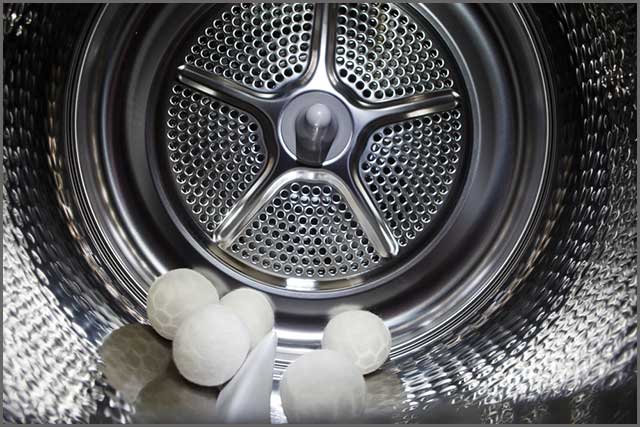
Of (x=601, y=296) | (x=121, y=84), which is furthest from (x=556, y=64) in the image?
(x=121, y=84)

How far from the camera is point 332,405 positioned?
0.69 meters

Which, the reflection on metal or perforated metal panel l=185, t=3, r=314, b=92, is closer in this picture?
the reflection on metal

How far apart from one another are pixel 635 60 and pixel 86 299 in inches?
29.2

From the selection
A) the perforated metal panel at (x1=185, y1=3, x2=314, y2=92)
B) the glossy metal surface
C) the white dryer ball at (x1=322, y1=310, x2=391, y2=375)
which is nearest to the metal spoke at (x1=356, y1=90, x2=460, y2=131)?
the glossy metal surface

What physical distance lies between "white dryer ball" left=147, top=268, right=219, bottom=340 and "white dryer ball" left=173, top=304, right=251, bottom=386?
0.12 ft

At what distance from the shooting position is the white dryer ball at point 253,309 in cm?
81

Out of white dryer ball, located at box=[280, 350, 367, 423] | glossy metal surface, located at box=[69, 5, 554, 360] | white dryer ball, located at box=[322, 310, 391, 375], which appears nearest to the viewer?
white dryer ball, located at box=[280, 350, 367, 423]

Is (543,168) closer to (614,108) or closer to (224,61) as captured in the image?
(614,108)

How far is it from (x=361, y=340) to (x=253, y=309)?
0.15 meters

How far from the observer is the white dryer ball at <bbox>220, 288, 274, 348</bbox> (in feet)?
2.65

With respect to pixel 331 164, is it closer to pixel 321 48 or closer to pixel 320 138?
pixel 320 138

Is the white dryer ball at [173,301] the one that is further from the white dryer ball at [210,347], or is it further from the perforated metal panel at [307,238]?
the perforated metal panel at [307,238]

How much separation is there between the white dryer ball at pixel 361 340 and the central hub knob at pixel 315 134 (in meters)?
0.25

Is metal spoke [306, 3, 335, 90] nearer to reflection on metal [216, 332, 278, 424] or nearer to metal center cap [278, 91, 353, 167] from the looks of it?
metal center cap [278, 91, 353, 167]
